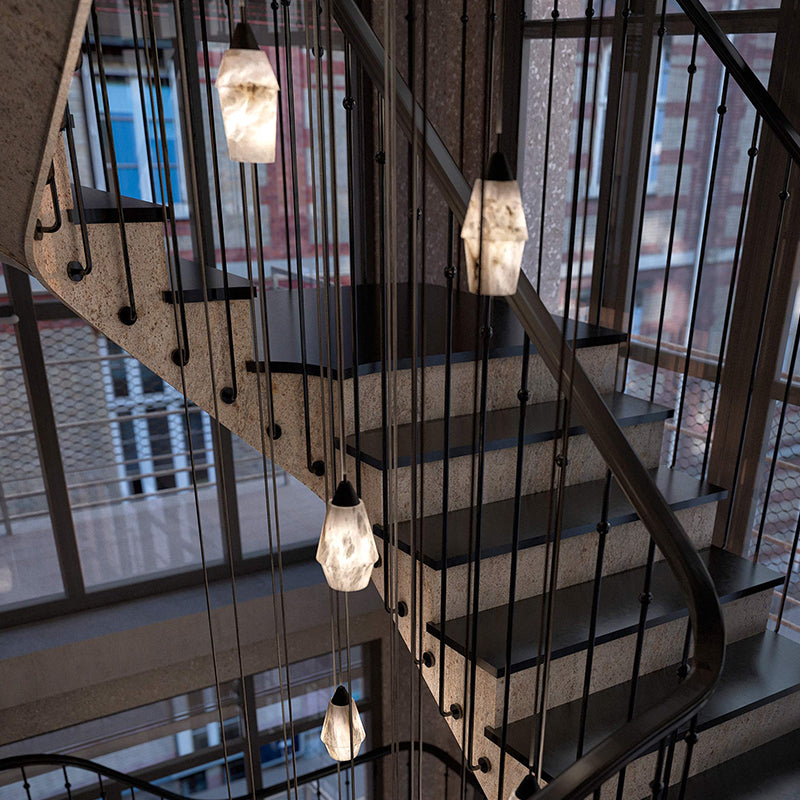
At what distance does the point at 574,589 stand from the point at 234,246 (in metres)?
2.61

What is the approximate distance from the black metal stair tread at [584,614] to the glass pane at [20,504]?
254cm

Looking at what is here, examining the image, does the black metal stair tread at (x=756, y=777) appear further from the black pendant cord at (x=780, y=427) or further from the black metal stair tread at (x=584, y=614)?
the black pendant cord at (x=780, y=427)

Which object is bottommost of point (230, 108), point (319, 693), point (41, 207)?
point (319, 693)

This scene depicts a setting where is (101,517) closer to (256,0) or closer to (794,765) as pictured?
(256,0)

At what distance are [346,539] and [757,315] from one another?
2.20m

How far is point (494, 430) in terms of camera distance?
96.7 inches

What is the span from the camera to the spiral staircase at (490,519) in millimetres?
2020

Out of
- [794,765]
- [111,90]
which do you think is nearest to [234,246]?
[111,90]

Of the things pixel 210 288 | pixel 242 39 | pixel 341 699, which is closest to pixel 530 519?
pixel 341 699

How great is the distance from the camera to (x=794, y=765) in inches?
91.8

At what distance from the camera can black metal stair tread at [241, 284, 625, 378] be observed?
7.93 ft

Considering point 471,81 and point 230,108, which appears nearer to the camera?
point 230,108

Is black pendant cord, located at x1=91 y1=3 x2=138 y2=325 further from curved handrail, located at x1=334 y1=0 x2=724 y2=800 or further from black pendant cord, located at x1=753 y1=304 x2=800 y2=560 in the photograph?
black pendant cord, located at x1=753 y1=304 x2=800 y2=560

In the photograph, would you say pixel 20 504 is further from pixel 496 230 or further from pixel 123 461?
pixel 496 230
